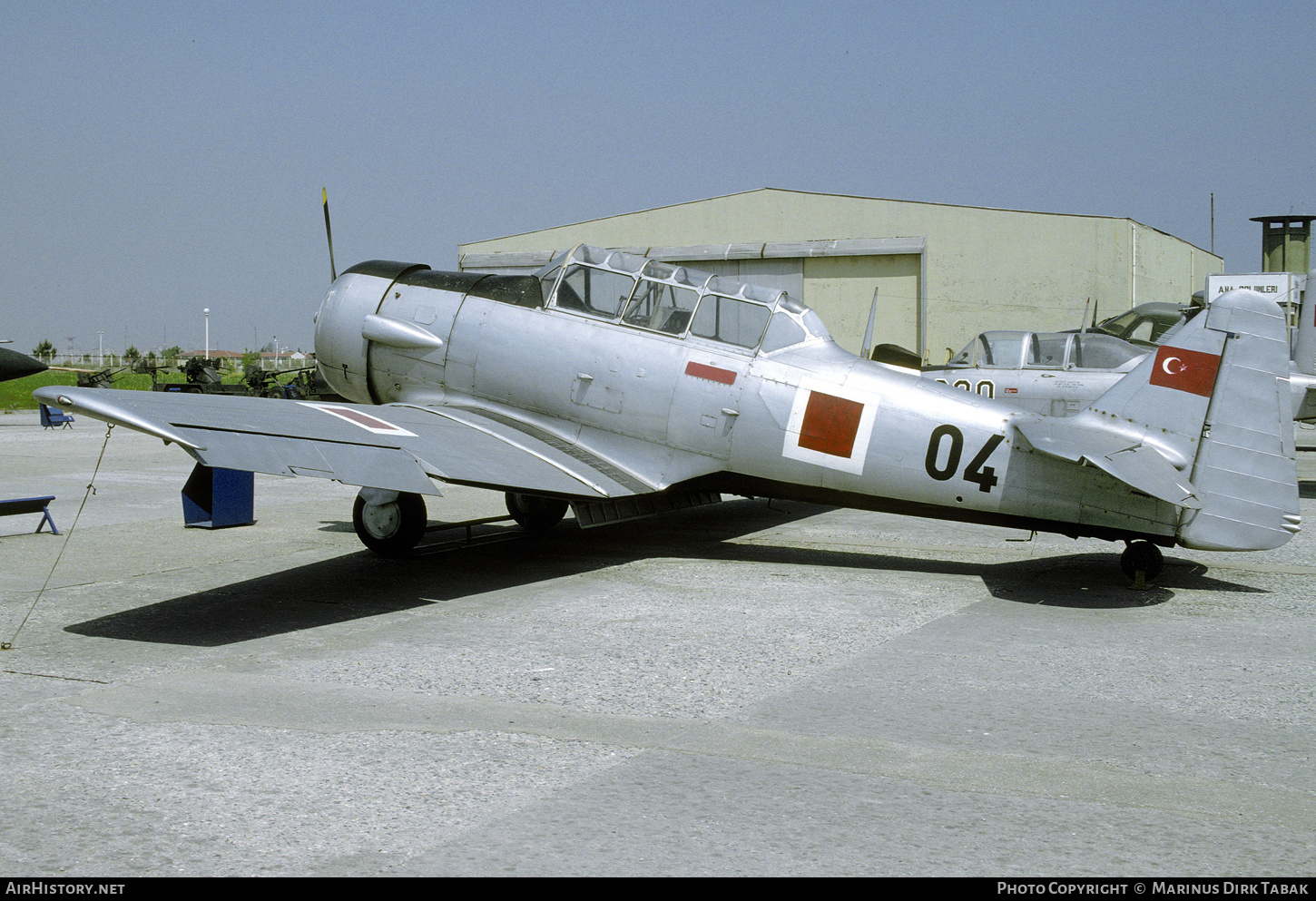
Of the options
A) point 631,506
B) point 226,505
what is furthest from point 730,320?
point 226,505

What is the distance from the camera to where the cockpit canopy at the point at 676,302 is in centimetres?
941

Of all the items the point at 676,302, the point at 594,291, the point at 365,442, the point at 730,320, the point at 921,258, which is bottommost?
the point at 365,442

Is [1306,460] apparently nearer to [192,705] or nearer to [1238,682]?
[1238,682]

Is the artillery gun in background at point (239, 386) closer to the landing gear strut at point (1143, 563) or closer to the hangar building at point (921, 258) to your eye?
the hangar building at point (921, 258)

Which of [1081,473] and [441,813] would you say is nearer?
[441,813]

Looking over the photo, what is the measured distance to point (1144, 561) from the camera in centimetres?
824

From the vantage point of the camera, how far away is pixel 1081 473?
26.1 feet

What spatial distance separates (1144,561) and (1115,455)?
3.65 ft

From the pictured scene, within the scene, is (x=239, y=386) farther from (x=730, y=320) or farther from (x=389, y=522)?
(x=730, y=320)

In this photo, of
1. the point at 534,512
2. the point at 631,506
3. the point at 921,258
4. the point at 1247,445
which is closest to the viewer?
the point at 1247,445

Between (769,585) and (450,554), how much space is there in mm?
3227

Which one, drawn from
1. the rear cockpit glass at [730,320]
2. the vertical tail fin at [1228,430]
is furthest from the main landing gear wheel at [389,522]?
the vertical tail fin at [1228,430]

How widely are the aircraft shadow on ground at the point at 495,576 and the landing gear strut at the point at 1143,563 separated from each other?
12cm

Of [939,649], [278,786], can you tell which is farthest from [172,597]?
[939,649]
